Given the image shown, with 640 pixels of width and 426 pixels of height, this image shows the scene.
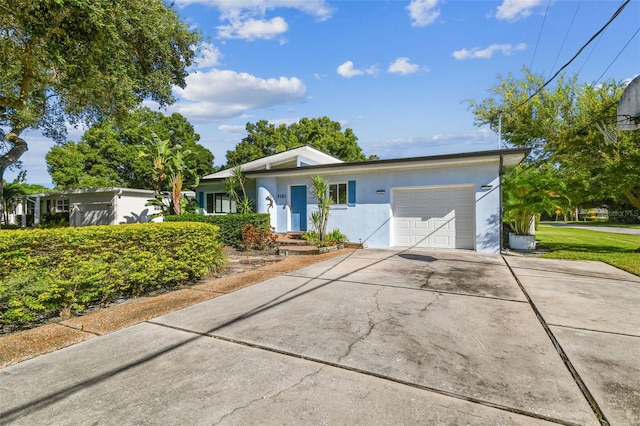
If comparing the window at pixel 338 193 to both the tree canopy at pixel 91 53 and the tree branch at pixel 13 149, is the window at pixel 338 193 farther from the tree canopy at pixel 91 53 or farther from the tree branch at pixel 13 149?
the tree branch at pixel 13 149

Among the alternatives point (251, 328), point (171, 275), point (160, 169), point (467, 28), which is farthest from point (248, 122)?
point (251, 328)

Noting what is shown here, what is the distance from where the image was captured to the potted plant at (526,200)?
34.1 feet

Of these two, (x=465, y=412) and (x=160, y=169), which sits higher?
(x=160, y=169)

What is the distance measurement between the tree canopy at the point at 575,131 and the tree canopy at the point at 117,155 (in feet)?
85.2

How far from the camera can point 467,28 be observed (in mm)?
9695

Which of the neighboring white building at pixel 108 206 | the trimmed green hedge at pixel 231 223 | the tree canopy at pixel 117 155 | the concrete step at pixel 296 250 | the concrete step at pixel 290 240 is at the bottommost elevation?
the concrete step at pixel 296 250

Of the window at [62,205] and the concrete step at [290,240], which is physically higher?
the window at [62,205]

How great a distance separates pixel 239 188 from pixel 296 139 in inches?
798

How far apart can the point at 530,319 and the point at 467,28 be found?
9.31 meters

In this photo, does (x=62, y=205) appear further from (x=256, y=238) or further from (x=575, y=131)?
(x=575, y=131)

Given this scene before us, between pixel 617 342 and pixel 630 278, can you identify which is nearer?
pixel 617 342

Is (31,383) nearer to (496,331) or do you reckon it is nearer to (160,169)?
(496,331)

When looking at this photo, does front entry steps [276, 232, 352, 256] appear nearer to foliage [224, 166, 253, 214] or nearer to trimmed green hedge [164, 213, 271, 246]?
trimmed green hedge [164, 213, 271, 246]

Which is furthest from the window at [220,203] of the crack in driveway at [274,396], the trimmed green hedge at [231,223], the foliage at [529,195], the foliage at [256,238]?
the crack in driveway at [274,396]
